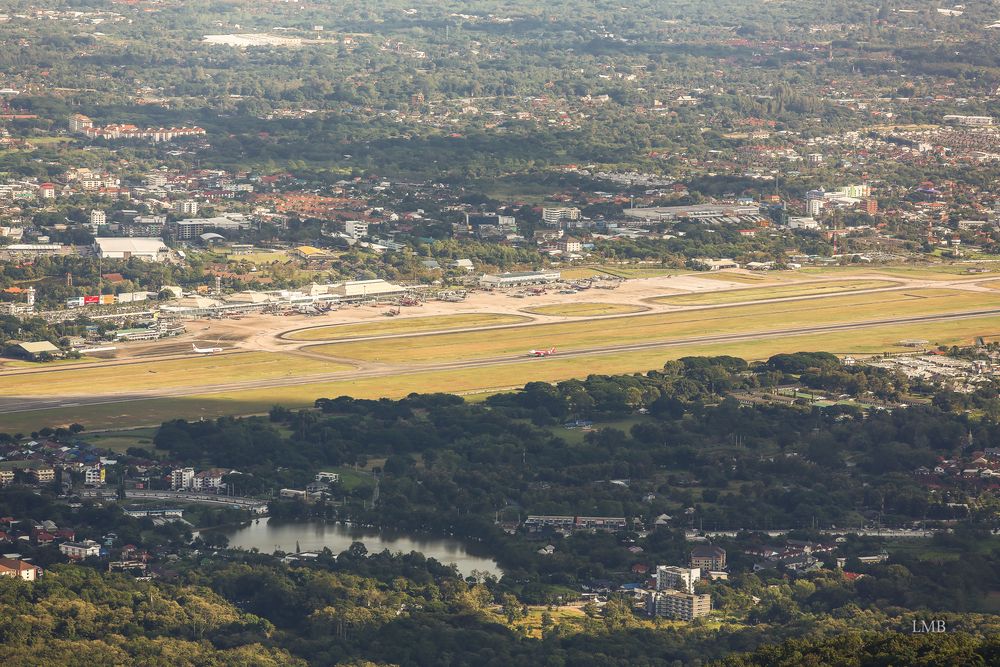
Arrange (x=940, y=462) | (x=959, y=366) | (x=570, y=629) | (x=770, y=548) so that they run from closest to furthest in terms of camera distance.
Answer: (x=570, y=629), (x=770, y=548), (x=940, y=462), (x=959, y=366)

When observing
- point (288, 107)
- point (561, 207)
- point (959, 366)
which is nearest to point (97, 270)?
point (561, 207)

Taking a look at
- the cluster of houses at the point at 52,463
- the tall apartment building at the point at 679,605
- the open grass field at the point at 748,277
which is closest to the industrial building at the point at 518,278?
the open grass field at the point at 748,277

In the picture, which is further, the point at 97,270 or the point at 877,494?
the point at 97,270

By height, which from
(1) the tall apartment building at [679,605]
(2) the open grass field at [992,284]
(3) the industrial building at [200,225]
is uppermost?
(1) the tall apartment building at [679,605]

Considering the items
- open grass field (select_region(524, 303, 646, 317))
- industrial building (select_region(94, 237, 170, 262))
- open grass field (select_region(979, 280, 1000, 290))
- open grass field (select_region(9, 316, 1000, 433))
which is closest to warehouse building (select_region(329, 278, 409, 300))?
open grass field (select_region(524, 303, 646, 317))

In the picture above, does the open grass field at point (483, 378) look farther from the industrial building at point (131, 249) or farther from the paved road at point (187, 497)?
the industrial building at point (131, 249)

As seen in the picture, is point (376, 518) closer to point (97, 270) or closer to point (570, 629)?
point (570, 629)
